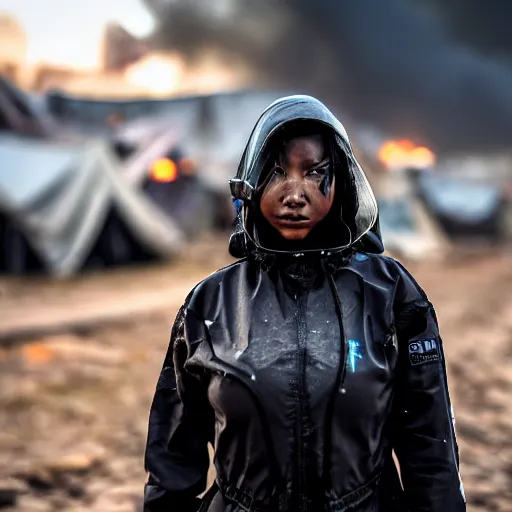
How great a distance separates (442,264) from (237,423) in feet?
50.9

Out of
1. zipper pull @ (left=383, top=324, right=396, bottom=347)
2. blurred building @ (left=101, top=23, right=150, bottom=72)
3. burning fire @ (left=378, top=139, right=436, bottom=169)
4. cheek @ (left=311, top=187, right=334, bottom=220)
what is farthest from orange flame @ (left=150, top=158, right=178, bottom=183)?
zipper pull @ (left=383, top=324, right=396, bottom=347)

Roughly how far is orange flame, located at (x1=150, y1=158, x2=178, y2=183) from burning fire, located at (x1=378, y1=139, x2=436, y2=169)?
8.59m

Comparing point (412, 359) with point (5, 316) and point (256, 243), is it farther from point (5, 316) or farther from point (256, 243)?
point (5, 316)

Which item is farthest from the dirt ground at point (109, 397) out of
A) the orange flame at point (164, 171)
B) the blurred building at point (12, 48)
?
the blurred building at point (12, 48)

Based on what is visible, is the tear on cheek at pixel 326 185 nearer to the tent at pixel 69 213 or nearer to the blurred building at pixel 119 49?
the tent at pixel 69 213

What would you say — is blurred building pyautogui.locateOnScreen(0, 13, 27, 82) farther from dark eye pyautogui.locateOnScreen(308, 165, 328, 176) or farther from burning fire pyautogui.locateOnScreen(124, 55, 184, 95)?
dark eye pyautogui.locateOnScreen(308, 165, 328, 176)

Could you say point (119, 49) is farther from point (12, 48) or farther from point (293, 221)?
point (293, 221)

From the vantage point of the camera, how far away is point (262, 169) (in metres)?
1.36

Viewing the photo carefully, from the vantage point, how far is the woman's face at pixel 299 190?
1.30 m

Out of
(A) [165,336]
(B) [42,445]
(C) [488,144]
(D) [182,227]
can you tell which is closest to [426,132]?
(C) [488,144]

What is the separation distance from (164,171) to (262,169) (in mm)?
16583

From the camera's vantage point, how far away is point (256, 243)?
1.34 m

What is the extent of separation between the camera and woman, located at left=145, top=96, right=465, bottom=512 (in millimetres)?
1236

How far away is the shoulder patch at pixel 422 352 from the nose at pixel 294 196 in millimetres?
382
